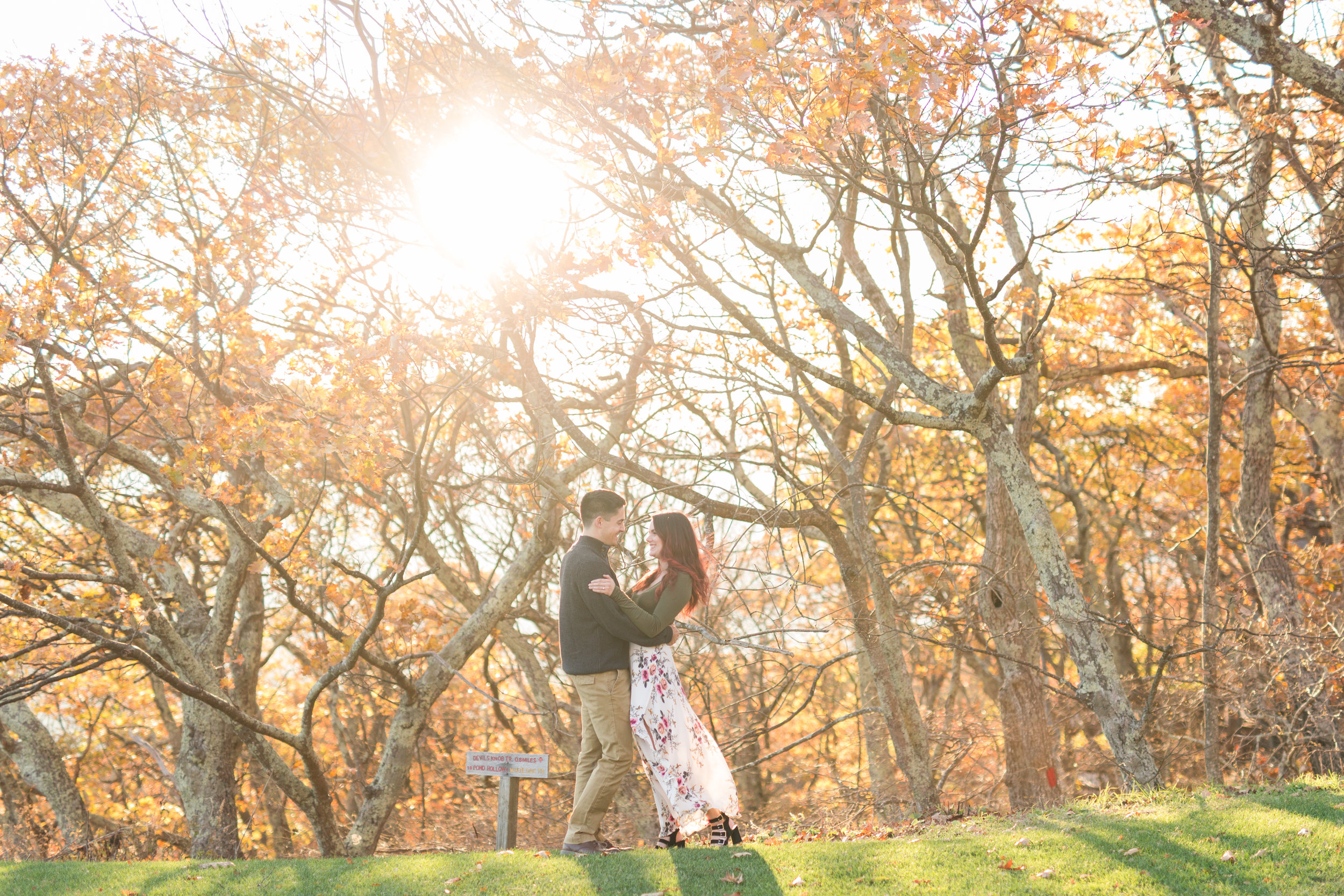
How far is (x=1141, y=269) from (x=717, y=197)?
753 centimetres

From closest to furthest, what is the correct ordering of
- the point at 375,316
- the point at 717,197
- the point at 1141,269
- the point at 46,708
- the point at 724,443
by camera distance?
1. the point at 717,197
2. the point at 375,316
3. the point at 724,443
4. the point at 1141,269
5. the point at 46,708

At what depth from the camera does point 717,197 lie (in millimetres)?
7277

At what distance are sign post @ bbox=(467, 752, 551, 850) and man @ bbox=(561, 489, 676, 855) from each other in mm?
1059

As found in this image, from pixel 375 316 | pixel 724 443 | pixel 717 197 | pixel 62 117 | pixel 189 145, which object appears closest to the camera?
pixel 717 197

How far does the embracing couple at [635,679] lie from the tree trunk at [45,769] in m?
7.44

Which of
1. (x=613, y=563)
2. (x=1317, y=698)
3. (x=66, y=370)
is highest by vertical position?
(x=66, y=370)

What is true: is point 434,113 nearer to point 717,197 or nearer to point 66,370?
point 717,197

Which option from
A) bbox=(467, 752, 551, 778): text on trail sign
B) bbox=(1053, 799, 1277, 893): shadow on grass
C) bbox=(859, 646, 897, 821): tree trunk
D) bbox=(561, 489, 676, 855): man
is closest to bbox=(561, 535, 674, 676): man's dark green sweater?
bbox=(561, 489, 676, 855): man

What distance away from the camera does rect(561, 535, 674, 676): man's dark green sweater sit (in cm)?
469

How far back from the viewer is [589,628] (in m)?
4.76

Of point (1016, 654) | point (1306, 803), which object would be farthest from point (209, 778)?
point (1306, 803)

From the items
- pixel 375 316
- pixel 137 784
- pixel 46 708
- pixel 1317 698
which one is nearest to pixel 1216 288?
pixel 1317 698

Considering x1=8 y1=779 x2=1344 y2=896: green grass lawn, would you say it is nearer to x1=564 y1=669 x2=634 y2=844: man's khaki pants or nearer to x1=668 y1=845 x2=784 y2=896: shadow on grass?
x1=668 y1=845 x2=784 y2=896: shadow on grass

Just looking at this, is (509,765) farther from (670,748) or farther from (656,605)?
(656,605)
